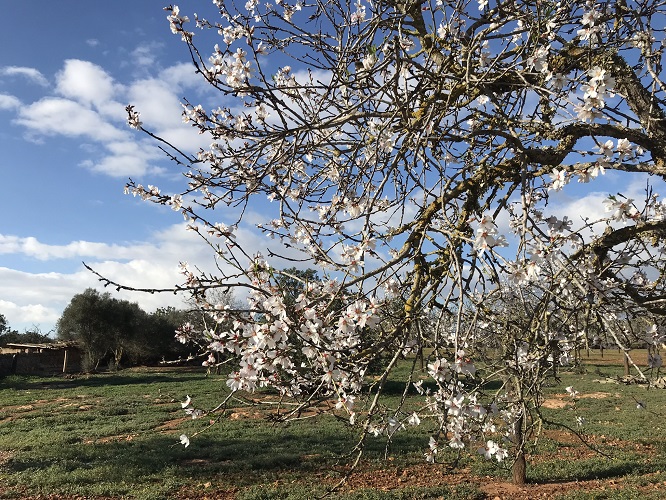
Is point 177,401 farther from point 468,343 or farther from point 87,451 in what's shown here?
point 468,343

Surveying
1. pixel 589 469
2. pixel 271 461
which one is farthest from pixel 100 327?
pixel 589 469

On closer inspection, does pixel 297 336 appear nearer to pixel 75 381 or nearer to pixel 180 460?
pixel 180 460

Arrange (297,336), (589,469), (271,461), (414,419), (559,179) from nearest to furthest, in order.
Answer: (297,336), (559,179), (414,419), (589,469), (271,461)

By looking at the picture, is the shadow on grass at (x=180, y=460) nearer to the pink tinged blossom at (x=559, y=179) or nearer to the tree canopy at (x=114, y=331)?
the pink tinged blossom at (x=559, y=179)

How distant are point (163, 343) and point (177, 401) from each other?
2036 cm

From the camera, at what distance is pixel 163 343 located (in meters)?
37.0

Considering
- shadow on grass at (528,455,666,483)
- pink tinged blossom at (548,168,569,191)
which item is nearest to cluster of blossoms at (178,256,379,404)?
pink tinged blossom at (548,168,569,191)

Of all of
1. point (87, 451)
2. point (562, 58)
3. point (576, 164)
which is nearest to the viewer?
point (576, 164)

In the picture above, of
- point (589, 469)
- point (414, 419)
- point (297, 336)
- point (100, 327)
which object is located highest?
point (100, 327)

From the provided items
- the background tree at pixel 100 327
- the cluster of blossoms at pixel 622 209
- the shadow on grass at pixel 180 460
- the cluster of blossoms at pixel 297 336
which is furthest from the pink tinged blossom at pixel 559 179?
the background tree at pixel 100 327

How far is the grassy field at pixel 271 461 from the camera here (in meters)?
8.02

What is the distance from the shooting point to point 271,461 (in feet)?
31.8

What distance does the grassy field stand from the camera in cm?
802

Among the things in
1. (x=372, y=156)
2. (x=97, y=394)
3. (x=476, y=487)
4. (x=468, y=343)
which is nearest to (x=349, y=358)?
(x=468, y=343)
